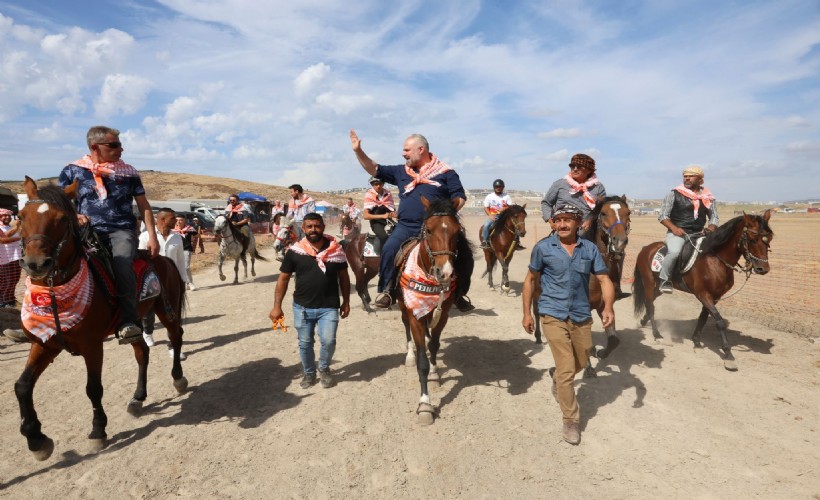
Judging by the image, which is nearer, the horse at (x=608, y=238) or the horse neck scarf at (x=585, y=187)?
the horse at (x=608, y=238)

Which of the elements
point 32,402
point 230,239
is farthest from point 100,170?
point 230,239

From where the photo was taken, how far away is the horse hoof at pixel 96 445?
4285mm

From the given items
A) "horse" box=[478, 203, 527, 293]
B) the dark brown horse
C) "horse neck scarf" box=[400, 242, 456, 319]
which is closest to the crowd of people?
"horse neck scarf" box=[400, 242, 456, 319]

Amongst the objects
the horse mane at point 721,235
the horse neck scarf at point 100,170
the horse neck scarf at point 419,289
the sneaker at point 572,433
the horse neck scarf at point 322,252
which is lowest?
the sneaker at point 572,433

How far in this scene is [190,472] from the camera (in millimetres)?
3988

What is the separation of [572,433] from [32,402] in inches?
209

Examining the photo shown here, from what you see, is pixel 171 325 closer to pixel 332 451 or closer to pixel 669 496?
pixel 332 451

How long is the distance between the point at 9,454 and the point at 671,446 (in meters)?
6.71

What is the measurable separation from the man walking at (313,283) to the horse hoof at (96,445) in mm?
2087

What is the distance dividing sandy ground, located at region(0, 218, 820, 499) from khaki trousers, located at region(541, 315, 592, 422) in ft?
1.42

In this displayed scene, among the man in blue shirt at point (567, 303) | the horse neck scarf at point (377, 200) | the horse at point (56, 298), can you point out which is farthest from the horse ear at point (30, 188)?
the horse neck scarf at point (377, 200)

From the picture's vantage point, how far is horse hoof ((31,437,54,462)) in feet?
13.1

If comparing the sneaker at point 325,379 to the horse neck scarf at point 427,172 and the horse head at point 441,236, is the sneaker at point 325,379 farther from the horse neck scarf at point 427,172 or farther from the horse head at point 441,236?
the horse neck scarf at point 427,172

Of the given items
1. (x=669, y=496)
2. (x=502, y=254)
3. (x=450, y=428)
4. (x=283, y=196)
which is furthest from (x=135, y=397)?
(x=283, y=196)
